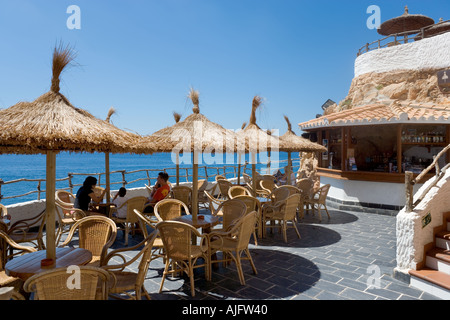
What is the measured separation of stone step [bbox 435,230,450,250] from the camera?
12.8 feet

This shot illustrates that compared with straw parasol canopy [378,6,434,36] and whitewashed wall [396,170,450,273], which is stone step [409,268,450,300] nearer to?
whitewashed wall [396,170,450,273]

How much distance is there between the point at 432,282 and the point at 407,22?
2382 centimetres

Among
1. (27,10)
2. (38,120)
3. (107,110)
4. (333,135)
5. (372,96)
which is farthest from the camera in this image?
(372,96)

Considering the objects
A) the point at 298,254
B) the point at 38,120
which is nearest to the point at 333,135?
the point at 298,254

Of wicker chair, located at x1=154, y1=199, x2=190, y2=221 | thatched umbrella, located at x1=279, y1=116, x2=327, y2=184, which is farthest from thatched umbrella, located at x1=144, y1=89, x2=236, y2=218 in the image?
thatched umbrella, located at x1=279, y1=116, x2=327, y2=184

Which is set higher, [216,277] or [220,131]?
[220,131]

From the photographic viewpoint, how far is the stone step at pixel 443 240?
3.90 meters

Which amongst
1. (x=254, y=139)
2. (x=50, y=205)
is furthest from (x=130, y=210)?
(x=254, y=139)

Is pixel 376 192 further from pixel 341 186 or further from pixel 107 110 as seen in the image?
pixel 107 110

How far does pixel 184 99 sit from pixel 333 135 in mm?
7423

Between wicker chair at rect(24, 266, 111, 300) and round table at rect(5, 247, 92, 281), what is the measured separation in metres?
0.46

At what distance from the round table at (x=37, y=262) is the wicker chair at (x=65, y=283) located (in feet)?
1.51

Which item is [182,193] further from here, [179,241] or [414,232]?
[414,232]

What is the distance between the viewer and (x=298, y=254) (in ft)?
15.2
